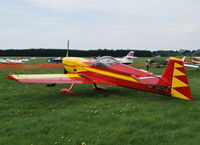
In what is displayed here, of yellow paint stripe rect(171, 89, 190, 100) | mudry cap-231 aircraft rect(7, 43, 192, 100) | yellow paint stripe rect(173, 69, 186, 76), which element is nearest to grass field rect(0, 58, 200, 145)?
yellow paint stripe rect(171, 89, 190, 100)

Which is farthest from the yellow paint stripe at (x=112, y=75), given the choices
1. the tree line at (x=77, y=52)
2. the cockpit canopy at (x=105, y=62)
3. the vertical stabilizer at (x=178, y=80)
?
the tree line at (x=77, y=52)

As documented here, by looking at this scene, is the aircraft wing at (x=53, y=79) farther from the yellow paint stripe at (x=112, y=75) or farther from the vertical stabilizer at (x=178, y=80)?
the vertical stabilizer at (x=178, y=80)

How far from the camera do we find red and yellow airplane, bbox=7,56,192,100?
22.5 feet

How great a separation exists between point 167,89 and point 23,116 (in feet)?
15.3

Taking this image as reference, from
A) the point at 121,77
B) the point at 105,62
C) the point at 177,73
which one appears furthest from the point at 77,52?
the point at 177,73

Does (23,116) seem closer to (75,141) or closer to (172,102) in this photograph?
(75,141)

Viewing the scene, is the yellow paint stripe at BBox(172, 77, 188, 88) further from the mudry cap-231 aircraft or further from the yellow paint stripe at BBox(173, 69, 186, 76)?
the yellow paint stripe at BBox(173, 69, 186, 76)

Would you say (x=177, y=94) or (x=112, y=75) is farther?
(x=112, y=75)

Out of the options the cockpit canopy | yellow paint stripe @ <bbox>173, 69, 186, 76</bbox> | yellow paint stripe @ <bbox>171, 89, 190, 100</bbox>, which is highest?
the cockpit canopy

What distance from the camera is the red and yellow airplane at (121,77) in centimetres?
687

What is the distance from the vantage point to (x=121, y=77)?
27.3 ft

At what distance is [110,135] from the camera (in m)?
4.31

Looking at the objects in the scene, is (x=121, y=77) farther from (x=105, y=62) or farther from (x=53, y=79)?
(x=53, y=79)

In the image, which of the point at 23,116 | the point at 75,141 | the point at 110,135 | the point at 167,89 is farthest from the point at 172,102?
the point at 23,116
